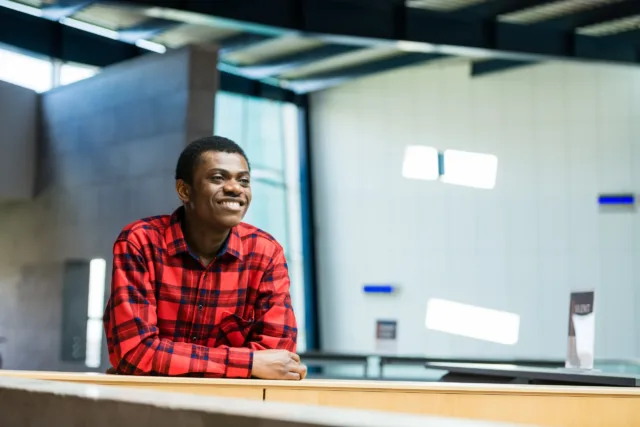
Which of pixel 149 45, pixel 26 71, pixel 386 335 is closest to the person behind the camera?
pixel 26 71

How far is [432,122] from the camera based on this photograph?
14258 millimetres

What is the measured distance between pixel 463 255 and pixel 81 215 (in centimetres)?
649

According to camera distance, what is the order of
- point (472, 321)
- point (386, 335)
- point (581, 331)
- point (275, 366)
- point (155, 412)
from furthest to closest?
point (472, 321) < point (386, 335) < point (581, 331) < point (275, 366) < point (155, 412)

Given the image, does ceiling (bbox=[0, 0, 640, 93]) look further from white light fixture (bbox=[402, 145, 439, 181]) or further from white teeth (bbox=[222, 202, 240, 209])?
white teeth (bbox=[222, 202, 240, 209])

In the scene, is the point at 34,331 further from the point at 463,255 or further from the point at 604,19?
the point at 604,19

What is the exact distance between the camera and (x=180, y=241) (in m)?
2.80

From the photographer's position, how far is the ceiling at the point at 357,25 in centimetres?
990

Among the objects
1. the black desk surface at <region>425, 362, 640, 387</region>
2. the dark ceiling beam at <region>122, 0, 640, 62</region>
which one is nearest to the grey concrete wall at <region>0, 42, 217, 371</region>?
the dark ceiling beam at <region>122, 0, 640, 62</region>

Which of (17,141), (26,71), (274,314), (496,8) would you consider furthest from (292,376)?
(496,8)

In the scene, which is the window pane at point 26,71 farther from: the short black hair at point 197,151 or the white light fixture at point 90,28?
the short black hair at point 197,151

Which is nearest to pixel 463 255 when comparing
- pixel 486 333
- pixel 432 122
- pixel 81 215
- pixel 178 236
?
pixel 486 333

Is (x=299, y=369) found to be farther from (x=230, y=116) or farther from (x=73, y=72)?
(x=230, y=116)

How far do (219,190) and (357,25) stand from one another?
7.97 meters

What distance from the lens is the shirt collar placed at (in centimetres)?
279
